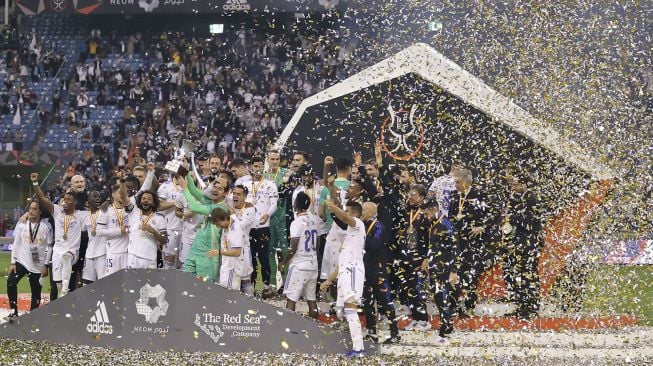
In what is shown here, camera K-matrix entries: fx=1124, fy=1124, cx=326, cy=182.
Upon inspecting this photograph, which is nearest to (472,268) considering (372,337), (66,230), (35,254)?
(372,337)

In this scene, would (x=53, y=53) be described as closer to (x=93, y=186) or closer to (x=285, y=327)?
(x=93, y=186)

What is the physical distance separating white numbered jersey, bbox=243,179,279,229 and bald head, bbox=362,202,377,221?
244 centimetres

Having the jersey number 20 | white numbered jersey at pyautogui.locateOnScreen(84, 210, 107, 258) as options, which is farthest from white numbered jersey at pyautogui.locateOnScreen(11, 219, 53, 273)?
the jersey number 20

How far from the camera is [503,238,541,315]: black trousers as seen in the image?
13.6 meters

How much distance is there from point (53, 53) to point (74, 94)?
2190 millimetres

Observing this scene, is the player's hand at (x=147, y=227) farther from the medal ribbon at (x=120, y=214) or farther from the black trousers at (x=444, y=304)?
the black trousers at (x=444, y=304)

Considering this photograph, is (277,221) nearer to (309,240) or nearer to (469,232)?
(309,240)

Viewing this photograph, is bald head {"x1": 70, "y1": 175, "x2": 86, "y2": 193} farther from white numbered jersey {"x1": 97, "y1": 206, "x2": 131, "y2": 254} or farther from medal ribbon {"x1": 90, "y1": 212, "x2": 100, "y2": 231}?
white numbered jersey {"x1": 97, "y1": 206, "x2": 131, "y2": 254}

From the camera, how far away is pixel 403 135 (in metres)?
16.2

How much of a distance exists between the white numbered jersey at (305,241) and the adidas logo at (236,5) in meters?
18.5

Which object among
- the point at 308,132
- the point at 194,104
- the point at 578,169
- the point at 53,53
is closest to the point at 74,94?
the point at 53,53

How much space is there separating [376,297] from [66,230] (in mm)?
4672

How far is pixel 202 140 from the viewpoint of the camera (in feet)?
99.0

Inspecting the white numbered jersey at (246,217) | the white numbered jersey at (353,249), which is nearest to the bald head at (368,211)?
→ the white numbered jersey at (353,249)
